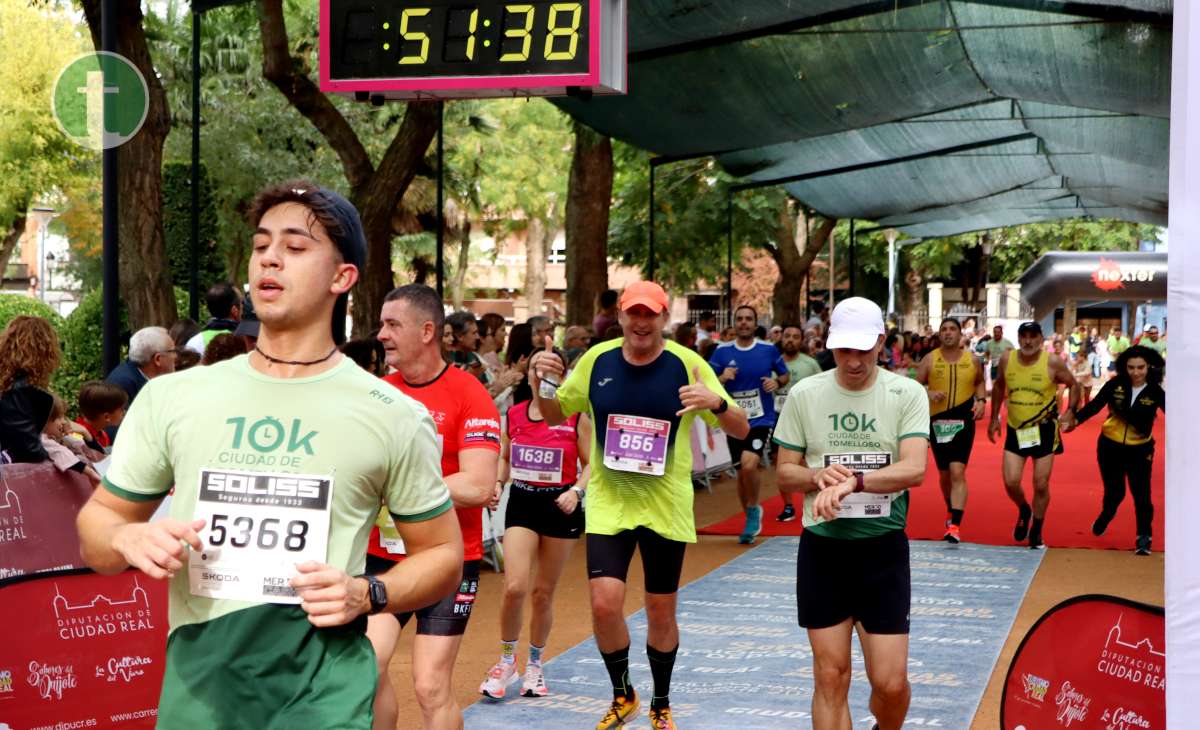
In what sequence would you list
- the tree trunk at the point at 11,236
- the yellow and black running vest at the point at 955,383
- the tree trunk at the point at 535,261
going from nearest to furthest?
the yellow and black running vest at the point at 955,383, the tree trunk at the point at 11,236, the tree trunk at the point at 535,261

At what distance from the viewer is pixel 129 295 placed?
1344cm

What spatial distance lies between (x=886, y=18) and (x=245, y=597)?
1263 cm

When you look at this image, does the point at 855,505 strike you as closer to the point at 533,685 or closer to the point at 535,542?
the point at 535,542

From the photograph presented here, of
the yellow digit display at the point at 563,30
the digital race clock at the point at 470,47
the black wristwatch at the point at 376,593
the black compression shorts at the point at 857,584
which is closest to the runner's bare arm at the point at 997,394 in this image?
the digital race clock at the point at 470,47

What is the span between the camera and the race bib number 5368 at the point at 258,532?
3346 millimetres

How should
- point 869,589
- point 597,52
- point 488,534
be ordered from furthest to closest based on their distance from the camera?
point 488,534 < point 597,52 < point 869,589

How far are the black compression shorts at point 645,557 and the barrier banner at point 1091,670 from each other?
2.15 m

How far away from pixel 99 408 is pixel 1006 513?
35.2 ft

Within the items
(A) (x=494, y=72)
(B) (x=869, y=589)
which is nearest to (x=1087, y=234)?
(A) (x=494, y=72)

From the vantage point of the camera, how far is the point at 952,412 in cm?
1489

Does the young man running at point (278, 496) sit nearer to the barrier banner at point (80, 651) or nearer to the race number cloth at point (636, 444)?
the barrier banner at point (80, 651)

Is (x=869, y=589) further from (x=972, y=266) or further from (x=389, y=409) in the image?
(x=972, y=266)

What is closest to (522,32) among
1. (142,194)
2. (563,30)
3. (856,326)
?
(563,30)

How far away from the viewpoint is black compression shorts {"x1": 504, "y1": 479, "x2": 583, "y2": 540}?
815 cm
